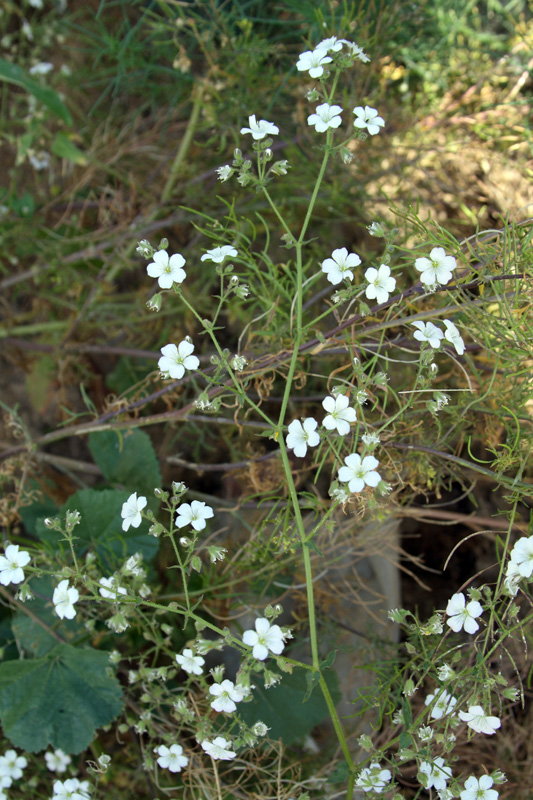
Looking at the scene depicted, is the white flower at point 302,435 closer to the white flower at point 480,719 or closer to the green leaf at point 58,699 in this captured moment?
the white flower at point 480,719

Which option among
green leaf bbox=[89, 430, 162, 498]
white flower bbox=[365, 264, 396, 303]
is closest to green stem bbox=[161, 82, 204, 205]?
green leaf bbox=[89, 430, 162, 498]

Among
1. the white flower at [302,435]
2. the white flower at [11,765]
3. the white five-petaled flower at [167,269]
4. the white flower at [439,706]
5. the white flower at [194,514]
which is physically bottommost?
the white flower at [11,765]

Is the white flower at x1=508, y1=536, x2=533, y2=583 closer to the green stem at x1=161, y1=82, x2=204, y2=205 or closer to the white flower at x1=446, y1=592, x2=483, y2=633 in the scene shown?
the white flower at x1=446, y1=592, x2=483, y2=633

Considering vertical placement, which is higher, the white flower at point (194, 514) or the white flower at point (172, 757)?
the white flower at point (194, 514)

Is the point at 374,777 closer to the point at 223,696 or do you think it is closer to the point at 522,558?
the point at 223,696

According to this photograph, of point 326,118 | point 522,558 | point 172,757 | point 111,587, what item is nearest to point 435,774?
point 522,558

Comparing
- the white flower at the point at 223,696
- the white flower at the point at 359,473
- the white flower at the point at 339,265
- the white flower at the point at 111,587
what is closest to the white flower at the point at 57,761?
the white flower at the point at 111,587
